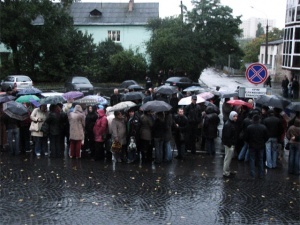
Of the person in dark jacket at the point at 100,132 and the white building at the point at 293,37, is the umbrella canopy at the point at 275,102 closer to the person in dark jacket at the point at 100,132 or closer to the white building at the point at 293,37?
the person in dark jacket at the point at 100,132

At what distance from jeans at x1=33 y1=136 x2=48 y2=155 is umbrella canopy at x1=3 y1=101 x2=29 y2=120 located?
804mm

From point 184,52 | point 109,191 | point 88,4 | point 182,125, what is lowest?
point 109,191

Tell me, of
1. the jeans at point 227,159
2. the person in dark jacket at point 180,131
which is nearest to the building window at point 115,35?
the person in dark jacket at point 180,131

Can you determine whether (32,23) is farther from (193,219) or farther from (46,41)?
(193,219)

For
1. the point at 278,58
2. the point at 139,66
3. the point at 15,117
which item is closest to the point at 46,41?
the point at 139,66

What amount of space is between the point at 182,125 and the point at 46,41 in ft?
105

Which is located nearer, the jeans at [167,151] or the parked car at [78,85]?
the jeans at [167,151]

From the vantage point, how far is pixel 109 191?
9.32m

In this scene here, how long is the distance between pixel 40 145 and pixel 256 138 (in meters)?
6.53

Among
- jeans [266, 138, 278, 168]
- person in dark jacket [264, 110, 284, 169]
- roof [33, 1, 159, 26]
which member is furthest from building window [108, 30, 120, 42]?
jeans [266, 138, 278, 168]

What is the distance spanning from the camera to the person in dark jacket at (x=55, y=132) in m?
12.3

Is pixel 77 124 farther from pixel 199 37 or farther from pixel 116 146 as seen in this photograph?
pixel 199 37

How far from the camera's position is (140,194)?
915 cm

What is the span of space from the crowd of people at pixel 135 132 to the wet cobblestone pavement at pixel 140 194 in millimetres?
465
